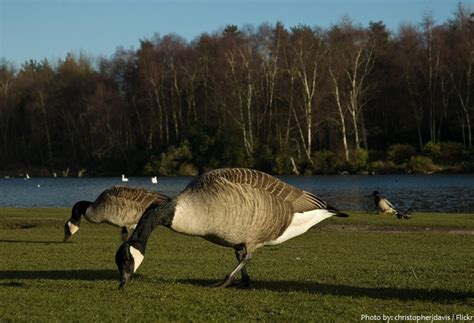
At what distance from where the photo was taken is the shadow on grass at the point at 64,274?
11.4 meters

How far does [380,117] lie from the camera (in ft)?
292

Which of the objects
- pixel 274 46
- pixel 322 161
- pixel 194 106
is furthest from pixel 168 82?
pixel 322 161

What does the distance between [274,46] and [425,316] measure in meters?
76.5

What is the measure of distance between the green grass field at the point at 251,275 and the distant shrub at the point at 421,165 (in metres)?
53.2

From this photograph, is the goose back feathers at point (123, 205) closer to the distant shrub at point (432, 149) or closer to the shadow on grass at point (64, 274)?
the shadow on grass at point (64, 274)

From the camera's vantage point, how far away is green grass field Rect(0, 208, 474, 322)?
27.4ft

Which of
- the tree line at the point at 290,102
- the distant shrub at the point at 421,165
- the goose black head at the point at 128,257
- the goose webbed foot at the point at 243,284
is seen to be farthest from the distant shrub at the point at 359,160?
the goose black head at the point at 128,257

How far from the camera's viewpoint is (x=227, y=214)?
9.41 meters

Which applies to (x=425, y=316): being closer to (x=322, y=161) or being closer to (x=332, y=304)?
(x=332, y=304)

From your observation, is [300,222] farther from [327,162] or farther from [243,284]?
[327,162]

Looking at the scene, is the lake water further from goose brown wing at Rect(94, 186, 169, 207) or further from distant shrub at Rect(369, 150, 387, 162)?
goose brown wing at Rect(94, 186, 169, 207)

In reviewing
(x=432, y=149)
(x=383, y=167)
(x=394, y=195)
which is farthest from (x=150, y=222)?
(x=432, y=149)

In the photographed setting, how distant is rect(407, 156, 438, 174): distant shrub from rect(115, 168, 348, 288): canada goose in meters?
64.8

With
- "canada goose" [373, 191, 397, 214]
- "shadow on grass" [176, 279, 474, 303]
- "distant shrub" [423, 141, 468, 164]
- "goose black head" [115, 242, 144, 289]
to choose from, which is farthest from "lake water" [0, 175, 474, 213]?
"goose black head" [115, 242, 144, 289]
